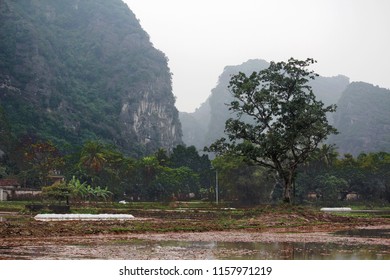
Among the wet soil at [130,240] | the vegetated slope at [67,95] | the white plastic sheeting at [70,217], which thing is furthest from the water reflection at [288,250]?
the vegetated slope at [67,95]

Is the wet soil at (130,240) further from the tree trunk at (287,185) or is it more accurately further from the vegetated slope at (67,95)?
the vegetated slope at (67,95)

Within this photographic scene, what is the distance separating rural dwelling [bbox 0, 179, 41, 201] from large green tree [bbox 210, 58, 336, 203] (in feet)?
111

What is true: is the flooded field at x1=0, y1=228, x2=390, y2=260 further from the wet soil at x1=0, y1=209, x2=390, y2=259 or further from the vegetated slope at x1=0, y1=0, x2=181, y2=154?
the vegetated slope at x1=0, y1=0, x2=181, y2=154

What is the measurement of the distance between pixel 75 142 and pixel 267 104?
4267 inches

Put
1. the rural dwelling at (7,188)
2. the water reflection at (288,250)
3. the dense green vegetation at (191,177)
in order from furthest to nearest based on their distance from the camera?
the dense green vegetation at (191,177)
the rural dwelling at (7,188)
the water reflection at (288,250)

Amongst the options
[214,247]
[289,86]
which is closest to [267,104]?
[289,86]

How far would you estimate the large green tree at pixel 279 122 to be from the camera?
139 ft

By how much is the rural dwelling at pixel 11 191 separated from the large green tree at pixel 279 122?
111 ft

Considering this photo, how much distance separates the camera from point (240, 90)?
4406cm

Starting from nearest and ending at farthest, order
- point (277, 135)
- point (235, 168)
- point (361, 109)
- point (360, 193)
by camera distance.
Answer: point (277, 135)
point (235, 168)
point (360, 193)
point (361, 109)

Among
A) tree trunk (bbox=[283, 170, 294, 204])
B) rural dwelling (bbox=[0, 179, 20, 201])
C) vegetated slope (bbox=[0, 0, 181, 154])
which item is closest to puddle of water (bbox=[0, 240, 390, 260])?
tree trunk (bbox=[283, 170, 294, 204])
